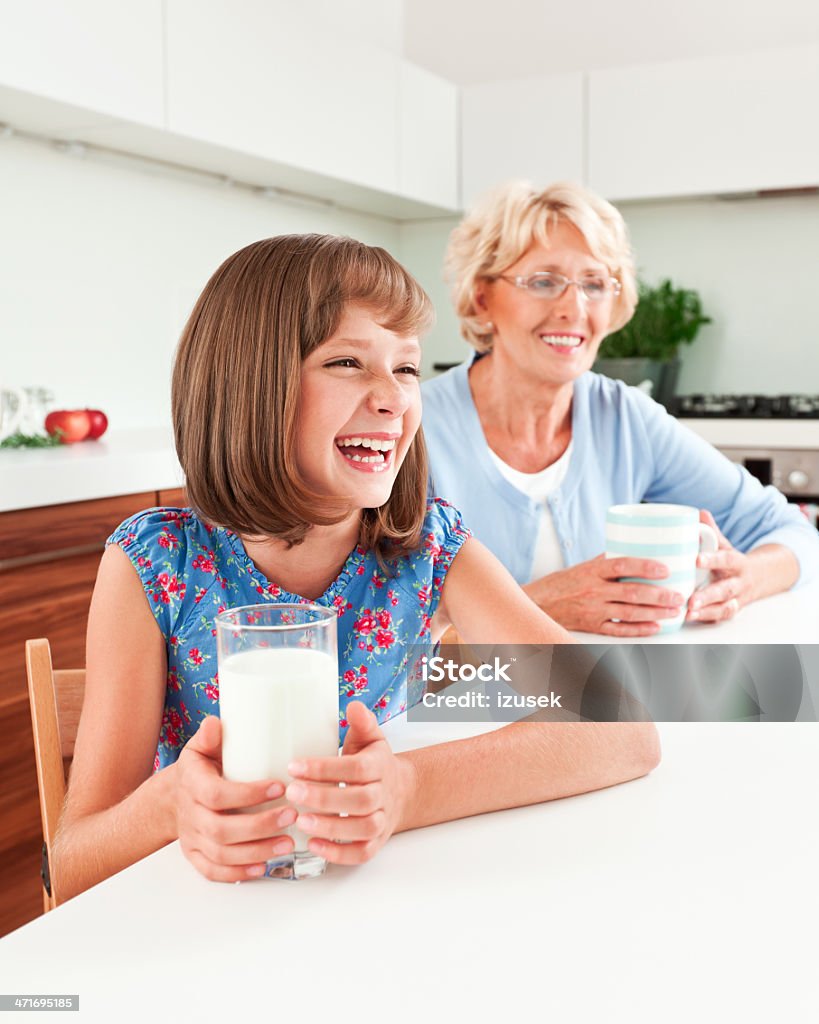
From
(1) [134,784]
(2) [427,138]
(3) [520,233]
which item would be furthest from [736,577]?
(2) [427,138]

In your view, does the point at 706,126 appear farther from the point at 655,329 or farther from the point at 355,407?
the point at 355,407

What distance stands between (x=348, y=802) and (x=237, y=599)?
1.29 feet

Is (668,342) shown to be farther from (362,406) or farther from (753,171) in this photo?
(362,406)

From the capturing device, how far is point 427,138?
3.37 m

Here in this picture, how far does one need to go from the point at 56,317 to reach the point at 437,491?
1.39m

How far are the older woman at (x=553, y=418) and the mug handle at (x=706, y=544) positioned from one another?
0.22 m

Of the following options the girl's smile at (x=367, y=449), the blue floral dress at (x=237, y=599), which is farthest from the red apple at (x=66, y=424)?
the girl's smile at (x=367, y=449)

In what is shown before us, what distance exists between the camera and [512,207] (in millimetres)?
1690

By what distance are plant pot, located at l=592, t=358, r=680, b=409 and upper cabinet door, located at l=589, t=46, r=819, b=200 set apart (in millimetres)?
518

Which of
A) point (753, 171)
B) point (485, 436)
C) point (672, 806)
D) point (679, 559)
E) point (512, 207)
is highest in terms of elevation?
point (753, 171)

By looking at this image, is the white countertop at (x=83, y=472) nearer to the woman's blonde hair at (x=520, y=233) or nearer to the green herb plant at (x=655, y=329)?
the woman's blonde hair at (x=520, y=233)

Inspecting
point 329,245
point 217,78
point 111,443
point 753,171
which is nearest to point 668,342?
point 753,171

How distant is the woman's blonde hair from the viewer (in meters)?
1.67

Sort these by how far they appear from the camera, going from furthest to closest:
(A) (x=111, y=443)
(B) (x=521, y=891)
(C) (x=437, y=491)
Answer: (A) (x=111, y=443)
(C) (x=437, y=491)
(B) (x=521, y=891)
